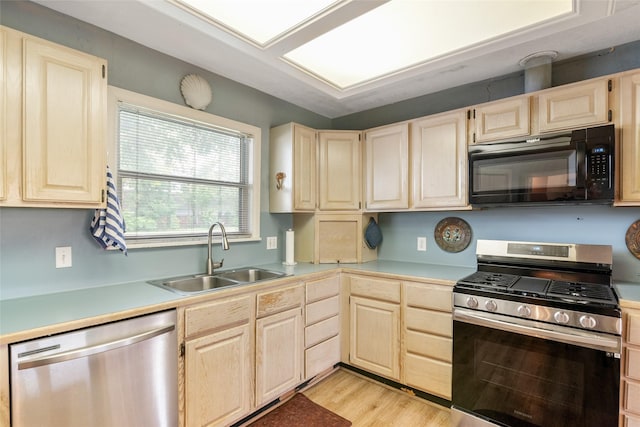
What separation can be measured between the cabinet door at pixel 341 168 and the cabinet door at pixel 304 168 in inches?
3.7

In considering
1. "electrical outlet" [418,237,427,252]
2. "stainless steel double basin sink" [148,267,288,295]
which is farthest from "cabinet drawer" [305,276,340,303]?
"electrical outlet" [418,237,427,252]

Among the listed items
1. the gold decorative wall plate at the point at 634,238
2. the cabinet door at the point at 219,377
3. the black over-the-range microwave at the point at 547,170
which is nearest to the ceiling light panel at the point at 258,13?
the black over-the-range microwave at the point at 547,170

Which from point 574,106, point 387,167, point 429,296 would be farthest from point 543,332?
point 387,167

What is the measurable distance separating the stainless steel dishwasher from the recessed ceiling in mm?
1662

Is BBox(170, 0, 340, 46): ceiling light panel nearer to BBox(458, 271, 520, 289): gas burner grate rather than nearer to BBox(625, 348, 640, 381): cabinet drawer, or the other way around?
BBox(458, 271, 520, 289): gas burner grate

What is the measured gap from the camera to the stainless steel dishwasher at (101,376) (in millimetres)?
1186

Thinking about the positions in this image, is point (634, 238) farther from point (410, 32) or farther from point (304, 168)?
point (304, 168)

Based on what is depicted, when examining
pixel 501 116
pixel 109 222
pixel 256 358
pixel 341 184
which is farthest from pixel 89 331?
pixel 501 116

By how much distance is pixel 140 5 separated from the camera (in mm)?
1626

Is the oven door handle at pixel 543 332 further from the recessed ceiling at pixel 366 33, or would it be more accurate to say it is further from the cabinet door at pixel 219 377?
the recessed ceiling at pixel 366 33

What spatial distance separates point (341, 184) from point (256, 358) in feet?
5.46

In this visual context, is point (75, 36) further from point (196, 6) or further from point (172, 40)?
point (196, 6)

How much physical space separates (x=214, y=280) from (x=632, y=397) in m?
2.50

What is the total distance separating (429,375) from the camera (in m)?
2.20
